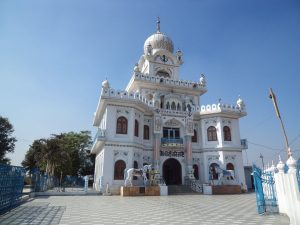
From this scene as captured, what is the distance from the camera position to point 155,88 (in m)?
24.6

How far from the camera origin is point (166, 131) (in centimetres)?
2362

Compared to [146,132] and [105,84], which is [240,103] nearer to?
[146,132]

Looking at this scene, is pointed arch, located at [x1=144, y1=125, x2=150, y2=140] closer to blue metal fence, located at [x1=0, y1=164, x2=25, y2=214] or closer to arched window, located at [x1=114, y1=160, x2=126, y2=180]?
arched window, located at [x1=114, y1=160, x2=126, y2=180]

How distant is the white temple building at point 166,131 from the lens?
64.9 feet

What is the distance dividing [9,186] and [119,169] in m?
9.87

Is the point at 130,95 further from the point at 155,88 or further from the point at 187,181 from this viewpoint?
the point at 187,181

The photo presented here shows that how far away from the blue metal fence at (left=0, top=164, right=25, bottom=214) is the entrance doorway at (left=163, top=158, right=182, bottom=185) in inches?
538

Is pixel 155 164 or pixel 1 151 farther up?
pixel 1 151

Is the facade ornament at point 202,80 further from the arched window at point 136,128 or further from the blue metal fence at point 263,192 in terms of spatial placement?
the blue metal fence at point 263,192

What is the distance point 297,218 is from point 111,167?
1491 cm

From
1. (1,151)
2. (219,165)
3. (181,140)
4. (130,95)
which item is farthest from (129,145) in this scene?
(1,151)

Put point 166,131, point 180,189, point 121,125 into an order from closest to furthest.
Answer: point 121,125 → point 180,189 → point 166,131

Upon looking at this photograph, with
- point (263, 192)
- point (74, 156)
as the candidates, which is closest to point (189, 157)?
point (263, 192)

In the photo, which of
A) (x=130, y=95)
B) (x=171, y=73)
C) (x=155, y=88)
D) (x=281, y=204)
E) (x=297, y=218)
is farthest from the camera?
(x=171, y=73)
